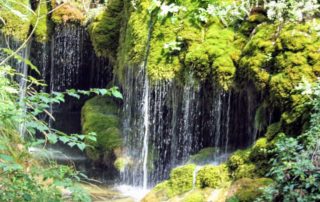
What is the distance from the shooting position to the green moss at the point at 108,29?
34.2ft

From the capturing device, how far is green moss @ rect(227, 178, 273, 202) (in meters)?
4.80

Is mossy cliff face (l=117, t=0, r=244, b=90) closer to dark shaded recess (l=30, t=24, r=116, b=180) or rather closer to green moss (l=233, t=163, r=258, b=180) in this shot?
green moss (l=233, t=163, r=258, b=180)

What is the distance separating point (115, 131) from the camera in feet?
32.2

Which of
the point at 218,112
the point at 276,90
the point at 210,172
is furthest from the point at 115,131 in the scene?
the point at 276,90

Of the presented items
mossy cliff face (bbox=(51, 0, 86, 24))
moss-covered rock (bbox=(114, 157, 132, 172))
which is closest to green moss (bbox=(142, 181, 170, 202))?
moss-covered rock (bbox=(114, 157, 132, 172))

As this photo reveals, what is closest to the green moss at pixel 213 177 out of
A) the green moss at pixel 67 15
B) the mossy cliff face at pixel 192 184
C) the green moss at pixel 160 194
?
the mossy cliff face at pixel 192 184

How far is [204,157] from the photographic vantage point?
7.23m

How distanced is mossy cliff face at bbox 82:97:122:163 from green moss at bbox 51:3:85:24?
86.8 inches

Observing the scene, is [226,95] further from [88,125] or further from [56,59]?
[56,59]

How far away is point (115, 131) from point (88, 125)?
0.73 m

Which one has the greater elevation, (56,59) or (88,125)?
(56,59)

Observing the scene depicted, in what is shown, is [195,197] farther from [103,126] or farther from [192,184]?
[103,126]

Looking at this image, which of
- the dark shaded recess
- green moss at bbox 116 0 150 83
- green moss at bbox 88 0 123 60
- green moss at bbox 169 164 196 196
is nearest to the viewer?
green moss at bbox 169 164 196 196

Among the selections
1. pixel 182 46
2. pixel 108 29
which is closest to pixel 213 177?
pixel 182 46
